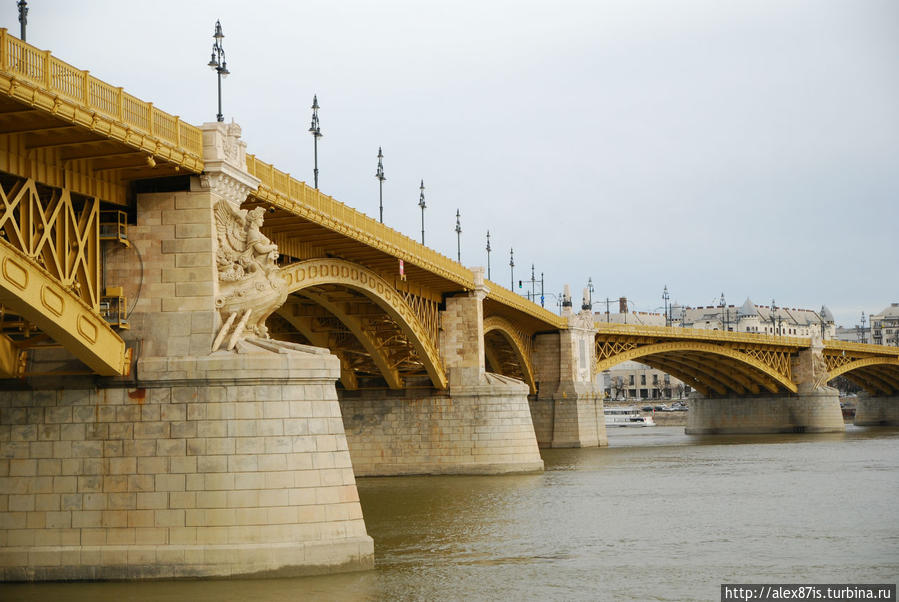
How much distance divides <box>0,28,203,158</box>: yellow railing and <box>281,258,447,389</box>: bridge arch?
31.9 ft

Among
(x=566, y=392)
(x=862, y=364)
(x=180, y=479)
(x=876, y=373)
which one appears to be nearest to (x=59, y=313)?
(x=180, y=479)

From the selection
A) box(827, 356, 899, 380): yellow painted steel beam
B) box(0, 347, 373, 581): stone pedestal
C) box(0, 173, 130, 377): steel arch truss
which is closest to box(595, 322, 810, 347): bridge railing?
box(827, 356, 899, 380): yellow painted steel beam

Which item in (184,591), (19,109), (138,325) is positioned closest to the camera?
(19,109)

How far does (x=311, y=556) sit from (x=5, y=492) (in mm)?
6449

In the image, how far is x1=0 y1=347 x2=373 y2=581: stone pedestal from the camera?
23.7 metres

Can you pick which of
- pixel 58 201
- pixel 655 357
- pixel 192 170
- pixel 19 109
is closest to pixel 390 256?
pixel 192 170

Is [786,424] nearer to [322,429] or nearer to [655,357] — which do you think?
[655,357]

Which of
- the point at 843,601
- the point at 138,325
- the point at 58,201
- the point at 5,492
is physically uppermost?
the point at 58,201

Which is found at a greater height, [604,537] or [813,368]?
[813,368]

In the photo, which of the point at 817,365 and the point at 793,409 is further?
the point at 817,365

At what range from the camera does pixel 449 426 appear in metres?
53.5

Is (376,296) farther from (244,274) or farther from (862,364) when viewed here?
(862,364)

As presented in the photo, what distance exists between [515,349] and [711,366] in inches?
1287

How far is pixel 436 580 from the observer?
81.0ft
